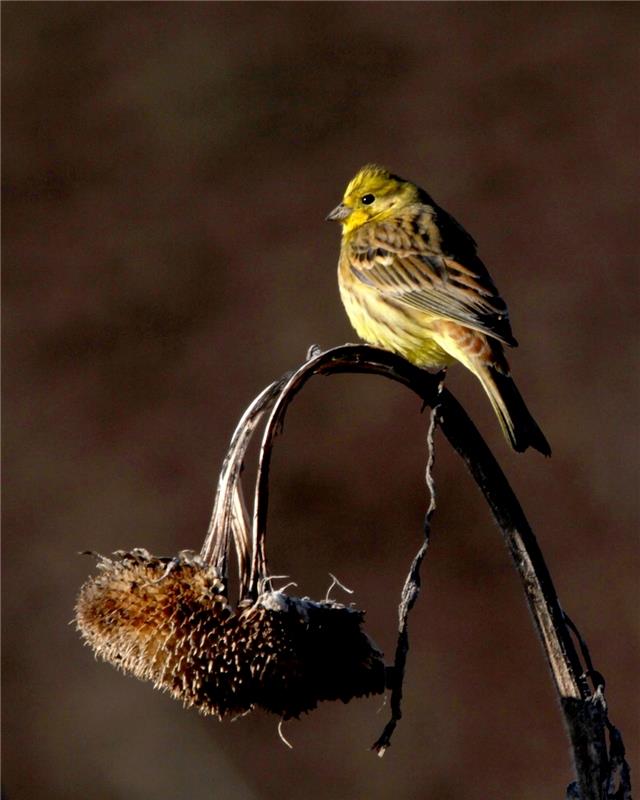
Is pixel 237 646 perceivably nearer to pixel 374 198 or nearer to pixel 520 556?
pixel 520 556

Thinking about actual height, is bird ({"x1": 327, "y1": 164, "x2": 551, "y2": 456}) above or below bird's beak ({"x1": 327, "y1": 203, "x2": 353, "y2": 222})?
below

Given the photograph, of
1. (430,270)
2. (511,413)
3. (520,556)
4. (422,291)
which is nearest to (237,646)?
(520,556)

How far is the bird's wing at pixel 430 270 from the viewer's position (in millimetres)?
3658

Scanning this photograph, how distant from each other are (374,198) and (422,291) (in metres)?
0.71

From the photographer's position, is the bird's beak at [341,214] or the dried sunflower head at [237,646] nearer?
the dried sunflower head at [237,646]

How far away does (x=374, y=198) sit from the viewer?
4469 millimetres

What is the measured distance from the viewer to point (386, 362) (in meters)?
2.38

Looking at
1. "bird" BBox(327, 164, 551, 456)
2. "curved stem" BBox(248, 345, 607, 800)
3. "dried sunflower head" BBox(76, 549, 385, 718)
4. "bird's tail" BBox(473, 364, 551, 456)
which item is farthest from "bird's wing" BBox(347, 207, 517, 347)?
"dried sunflower head" BBox(76, 549, 385, 718)

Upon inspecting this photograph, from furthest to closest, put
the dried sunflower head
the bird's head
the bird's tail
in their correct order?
the bird's head
the bird's tail
the dried sunflower head

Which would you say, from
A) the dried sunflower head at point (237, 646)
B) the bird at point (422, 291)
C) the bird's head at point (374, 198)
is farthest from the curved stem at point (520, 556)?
the bird's head at point (374, 198)

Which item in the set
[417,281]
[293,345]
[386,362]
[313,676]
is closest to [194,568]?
[313,676]

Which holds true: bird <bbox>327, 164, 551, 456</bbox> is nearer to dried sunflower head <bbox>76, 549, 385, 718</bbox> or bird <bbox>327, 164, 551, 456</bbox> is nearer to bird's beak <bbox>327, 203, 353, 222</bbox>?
bird's beak <bbox>327, 203, 353, 222</bbox>

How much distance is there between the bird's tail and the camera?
3.32m

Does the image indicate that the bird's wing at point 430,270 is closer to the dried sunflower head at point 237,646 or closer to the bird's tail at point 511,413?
the bird's tail at point 511,413
